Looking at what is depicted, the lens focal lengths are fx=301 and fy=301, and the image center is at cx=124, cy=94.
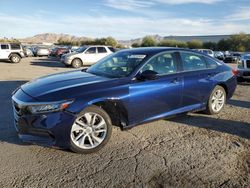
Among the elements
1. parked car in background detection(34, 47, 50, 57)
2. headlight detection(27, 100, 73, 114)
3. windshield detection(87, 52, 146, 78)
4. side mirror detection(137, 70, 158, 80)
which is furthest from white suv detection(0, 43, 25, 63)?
headlight detection(27, 100, 73, 114)

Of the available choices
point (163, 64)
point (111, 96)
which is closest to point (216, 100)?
point (163, 64)

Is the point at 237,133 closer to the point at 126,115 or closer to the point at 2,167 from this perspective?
the point at 126,115

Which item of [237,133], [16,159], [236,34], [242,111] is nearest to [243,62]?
[242,111]

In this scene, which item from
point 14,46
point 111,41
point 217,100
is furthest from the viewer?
point 111,41

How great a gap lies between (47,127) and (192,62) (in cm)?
330

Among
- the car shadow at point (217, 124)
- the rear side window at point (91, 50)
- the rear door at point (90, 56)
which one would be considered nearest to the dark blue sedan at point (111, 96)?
the car shadow at point (217, 124)

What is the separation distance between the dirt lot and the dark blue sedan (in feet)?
0.94

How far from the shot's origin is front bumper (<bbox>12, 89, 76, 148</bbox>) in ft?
13.4


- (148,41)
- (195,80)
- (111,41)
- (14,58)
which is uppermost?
(111,41)

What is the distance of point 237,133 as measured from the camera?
17.9ft

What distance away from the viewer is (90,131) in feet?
14.7

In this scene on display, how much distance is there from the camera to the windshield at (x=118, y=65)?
5133 millimetres

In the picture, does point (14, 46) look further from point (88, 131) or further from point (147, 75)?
point (88, 131)

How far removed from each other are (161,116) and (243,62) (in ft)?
25.8
